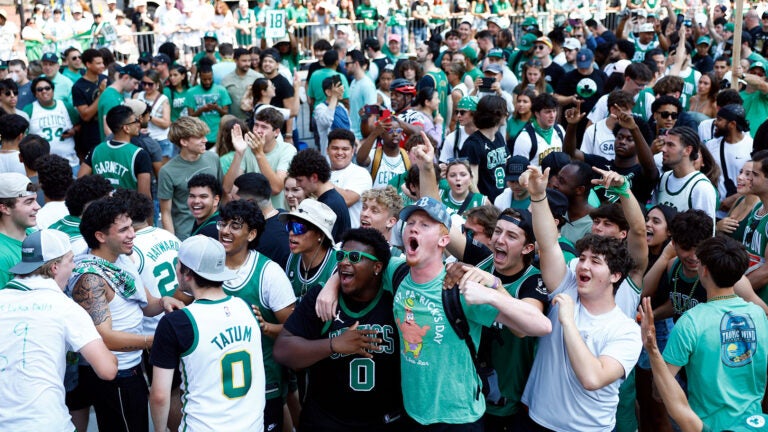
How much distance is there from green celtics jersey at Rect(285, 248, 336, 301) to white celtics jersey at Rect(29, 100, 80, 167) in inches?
226

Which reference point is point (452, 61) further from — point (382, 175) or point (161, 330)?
point (161, 330)

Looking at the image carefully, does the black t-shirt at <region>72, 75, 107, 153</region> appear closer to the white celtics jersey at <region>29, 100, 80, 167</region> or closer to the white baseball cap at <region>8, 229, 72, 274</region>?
the white celtics jersey at <region>29, 100, 80, 167</region>

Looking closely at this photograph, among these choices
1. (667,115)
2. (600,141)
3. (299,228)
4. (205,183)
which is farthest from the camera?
(667,115)

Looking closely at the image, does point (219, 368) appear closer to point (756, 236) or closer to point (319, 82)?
point (756, 236)

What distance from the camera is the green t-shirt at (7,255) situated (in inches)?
199

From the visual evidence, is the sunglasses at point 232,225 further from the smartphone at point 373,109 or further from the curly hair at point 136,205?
the smartphone at point 373,109

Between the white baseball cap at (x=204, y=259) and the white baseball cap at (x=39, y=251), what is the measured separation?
72 centimetres

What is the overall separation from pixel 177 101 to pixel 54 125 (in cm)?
174

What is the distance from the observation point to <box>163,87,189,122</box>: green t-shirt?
435 inches

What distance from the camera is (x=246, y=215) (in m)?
4.94

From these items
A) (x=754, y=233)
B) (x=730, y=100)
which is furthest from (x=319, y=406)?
(x=730, y=100)

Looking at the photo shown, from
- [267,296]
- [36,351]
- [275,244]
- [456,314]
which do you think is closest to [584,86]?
[275,244]

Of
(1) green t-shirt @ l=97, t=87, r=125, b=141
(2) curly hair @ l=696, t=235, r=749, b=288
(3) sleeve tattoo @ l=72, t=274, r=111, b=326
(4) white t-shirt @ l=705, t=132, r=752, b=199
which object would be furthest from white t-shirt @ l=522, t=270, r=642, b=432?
(1) green t-shirt @ l=97, t=87, r=125, b=141

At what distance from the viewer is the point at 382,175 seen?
7742 mm
